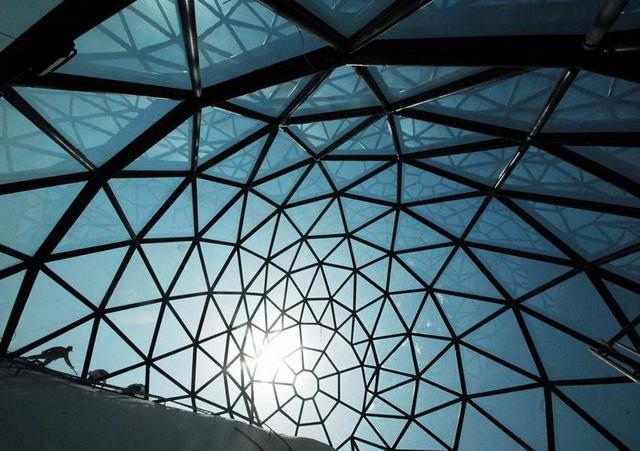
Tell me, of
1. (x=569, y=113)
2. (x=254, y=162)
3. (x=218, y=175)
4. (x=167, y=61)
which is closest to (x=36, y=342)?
(x=218, y=175)

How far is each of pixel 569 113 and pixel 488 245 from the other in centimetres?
844

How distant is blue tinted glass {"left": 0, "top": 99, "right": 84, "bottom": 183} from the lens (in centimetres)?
884

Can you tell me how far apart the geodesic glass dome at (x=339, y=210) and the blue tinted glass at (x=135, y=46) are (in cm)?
5

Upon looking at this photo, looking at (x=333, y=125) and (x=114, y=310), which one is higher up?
(x=333, y=125)

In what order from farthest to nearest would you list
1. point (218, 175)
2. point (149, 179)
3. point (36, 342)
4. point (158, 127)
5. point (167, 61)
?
point (218, 175) < point (36, 342) < point (149, 179) < point (158, 127) < point (167, 61)

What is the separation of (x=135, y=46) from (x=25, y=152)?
4.79 metres

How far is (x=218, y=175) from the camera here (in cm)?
1538

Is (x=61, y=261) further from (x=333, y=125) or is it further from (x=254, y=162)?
(x=333, y=125)

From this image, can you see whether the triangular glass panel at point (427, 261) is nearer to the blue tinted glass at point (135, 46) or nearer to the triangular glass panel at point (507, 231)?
the triangular glass panel at point (507, 231)

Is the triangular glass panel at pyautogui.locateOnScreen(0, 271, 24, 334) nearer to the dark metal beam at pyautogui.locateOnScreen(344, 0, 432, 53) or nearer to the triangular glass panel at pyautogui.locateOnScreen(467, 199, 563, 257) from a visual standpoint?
the dark metal beam at pyautogui.locateOnScreen(344, 0, 432, 53)

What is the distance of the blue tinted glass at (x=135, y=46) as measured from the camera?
289 inches

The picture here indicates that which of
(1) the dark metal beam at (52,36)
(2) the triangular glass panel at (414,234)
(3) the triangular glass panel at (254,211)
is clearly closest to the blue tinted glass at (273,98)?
(1) the dark metal beam at (52,36)

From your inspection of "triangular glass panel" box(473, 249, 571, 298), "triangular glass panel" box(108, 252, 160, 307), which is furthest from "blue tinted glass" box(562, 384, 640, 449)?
"triangular glass panel" box(108, 252, 160, 307)

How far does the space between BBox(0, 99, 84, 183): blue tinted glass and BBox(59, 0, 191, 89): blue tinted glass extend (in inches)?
95.5
